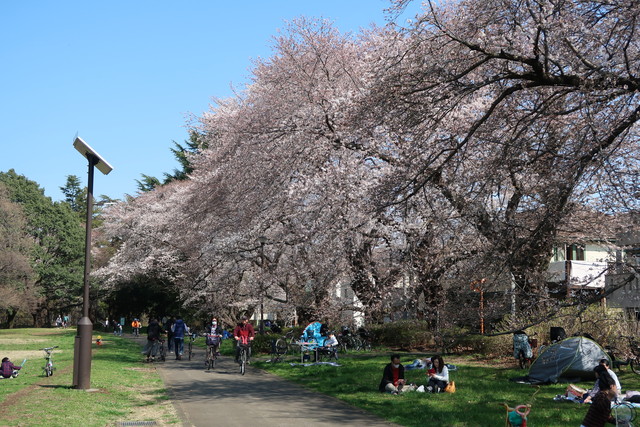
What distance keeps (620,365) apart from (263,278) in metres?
Answer: 14.7

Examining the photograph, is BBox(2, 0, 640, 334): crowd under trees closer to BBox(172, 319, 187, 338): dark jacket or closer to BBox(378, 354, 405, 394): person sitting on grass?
BBox(378, 354, 405, 394): person sitting on grass

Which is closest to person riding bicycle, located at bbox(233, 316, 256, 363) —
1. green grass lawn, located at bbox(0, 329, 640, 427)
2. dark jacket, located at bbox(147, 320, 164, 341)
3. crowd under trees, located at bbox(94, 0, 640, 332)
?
green grass lawn, located at bbox(0, 329, 640, 427)

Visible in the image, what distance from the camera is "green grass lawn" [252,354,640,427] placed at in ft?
36.6

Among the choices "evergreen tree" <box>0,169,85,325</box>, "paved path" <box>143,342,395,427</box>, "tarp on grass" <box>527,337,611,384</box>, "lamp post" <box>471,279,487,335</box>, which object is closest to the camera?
"paved path" <box>143,342,395,427</box>

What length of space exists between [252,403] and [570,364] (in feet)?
24.8

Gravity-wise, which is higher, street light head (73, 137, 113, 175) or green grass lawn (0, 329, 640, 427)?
street light head (73, 137, 113, 175)

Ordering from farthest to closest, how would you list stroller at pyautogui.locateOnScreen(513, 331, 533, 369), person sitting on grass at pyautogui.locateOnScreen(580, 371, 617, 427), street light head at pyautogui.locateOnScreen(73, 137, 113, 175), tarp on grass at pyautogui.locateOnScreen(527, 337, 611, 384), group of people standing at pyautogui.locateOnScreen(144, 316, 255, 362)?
group of people standing at pyautogui.locateOnScreen(144, 316, 255, 362) < stroller at pyautogui.locateOnScreen(513, 331, 533, 369) < tarp on grass at pyautogui.locateOnScreen(527, 337, 611, 384) < street light head at pyautogui.locateOnScreen(73, 137, 113, 175) < person sitting on grass at pyautogui.locateOnScreen(580, 371, 617, 427)

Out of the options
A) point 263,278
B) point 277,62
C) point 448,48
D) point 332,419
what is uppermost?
point 277,62

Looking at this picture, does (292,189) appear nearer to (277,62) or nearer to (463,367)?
(277,62)

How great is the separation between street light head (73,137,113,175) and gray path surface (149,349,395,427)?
5.26 metres

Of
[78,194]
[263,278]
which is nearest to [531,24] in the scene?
[263,278]

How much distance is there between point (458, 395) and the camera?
44.9 feet

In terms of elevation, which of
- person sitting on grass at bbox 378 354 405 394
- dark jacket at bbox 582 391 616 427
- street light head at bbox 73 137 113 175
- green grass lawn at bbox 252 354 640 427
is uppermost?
street light head at bbox 73 137 113 175

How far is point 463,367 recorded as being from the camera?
18.5 m
